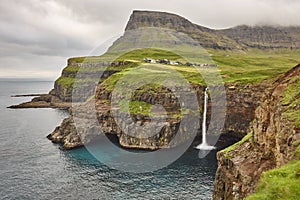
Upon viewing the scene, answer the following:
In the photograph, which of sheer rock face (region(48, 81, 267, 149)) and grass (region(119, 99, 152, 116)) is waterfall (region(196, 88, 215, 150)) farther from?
grass (region(119, 99, 152, 116))

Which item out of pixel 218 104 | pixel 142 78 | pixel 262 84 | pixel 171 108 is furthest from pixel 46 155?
pixel 262 84

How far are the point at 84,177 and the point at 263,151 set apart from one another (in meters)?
53.9

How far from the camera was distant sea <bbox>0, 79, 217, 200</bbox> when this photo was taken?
217ft

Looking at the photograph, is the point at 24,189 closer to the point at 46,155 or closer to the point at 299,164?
the point at 46,155

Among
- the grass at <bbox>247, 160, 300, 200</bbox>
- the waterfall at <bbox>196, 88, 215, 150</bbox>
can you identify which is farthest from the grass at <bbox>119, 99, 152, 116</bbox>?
the grass at <bbox>247, 160, 300, 200</bbox>

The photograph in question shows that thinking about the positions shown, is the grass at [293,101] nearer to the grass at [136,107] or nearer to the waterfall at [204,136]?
the waterfall at [204,136]

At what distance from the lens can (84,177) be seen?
252ft

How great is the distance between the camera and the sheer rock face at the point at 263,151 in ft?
97.3

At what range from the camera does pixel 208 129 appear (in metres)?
122

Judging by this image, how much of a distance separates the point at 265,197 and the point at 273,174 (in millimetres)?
3737

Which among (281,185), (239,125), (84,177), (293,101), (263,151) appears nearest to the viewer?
(281,185)

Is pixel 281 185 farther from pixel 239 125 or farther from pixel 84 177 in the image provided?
pixel 239 125

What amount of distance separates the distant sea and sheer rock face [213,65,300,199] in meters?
21.8

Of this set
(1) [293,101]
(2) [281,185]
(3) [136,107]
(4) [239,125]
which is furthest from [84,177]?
(4) [239,125]
